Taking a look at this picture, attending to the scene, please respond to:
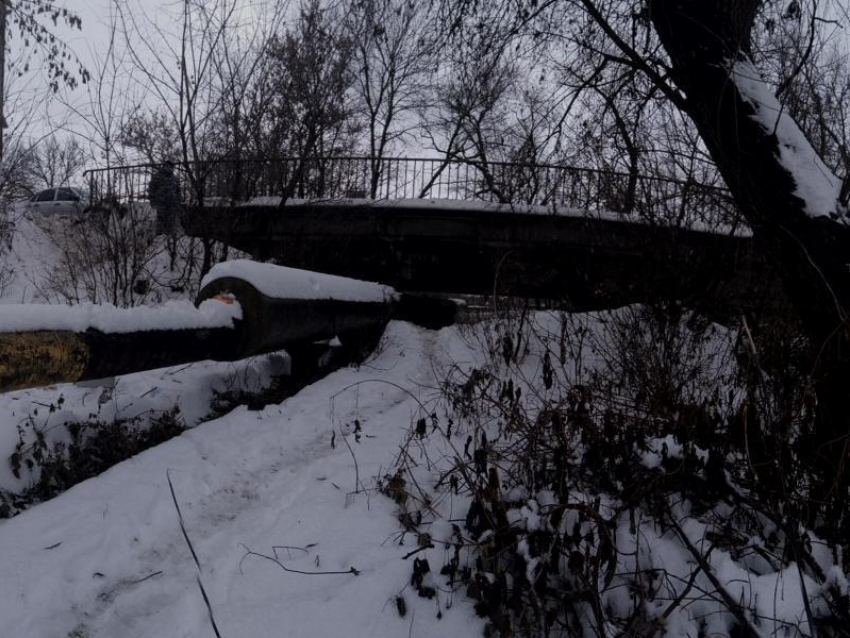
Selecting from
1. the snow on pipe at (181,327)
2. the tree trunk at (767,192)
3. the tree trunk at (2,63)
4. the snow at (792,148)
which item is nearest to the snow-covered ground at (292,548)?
the snow on pipe at (181,327)

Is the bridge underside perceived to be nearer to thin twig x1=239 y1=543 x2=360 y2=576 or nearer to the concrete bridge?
the concrete bridge

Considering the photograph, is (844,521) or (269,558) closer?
(844,521)

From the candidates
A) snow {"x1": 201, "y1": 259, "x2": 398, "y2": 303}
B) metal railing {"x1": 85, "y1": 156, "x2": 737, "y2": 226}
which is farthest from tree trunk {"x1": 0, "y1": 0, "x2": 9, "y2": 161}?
snow {"x1": 201, "y1": 259, "x2": 398, "y2": 303}

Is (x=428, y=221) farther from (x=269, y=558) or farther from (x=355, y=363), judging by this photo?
(x=269, y=558)

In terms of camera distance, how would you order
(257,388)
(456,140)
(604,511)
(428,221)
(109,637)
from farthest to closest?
(456,140) → (428,221) → (257,388) → (604,511) → (109,637)

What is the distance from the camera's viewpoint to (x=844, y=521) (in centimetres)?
262

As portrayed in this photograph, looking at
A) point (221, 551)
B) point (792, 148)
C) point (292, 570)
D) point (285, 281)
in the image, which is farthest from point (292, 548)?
point (792, 148)

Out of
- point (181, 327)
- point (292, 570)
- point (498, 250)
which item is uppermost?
point (498, 250)

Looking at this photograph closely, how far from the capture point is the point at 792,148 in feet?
12.1

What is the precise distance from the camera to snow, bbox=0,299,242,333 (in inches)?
120

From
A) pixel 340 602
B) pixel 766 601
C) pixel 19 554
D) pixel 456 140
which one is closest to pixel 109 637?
pixel 19 554

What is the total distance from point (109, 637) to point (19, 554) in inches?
27.0

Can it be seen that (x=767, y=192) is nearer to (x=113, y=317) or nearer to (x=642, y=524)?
(x=642, y=524)

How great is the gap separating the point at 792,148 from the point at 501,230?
6093 millimetres
